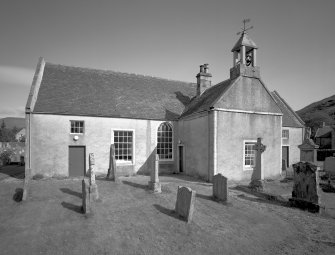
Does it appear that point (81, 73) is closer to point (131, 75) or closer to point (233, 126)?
point (131, 75)

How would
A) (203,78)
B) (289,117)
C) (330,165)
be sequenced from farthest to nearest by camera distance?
(289,117), (203,78), (330,165)

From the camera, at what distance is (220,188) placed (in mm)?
11297

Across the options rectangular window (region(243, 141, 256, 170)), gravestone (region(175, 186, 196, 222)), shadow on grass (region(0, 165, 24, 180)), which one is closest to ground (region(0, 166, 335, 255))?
gravestone (region(175, 186, 196, 222))

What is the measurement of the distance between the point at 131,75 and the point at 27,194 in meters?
15.9

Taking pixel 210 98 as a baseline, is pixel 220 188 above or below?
below

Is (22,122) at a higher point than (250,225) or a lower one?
higher

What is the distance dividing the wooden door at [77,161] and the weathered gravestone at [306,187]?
14.7m

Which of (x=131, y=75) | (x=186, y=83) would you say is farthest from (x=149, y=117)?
(x=186, y=83)

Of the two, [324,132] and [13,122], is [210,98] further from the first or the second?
[13,122]

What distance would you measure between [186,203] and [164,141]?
11.4 m

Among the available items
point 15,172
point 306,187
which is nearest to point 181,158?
point 306,187

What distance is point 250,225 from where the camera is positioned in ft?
27.4

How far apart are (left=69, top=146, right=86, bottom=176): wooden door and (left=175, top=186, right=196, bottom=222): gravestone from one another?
420 inches

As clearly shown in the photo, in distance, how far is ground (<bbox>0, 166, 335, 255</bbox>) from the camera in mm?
6613
